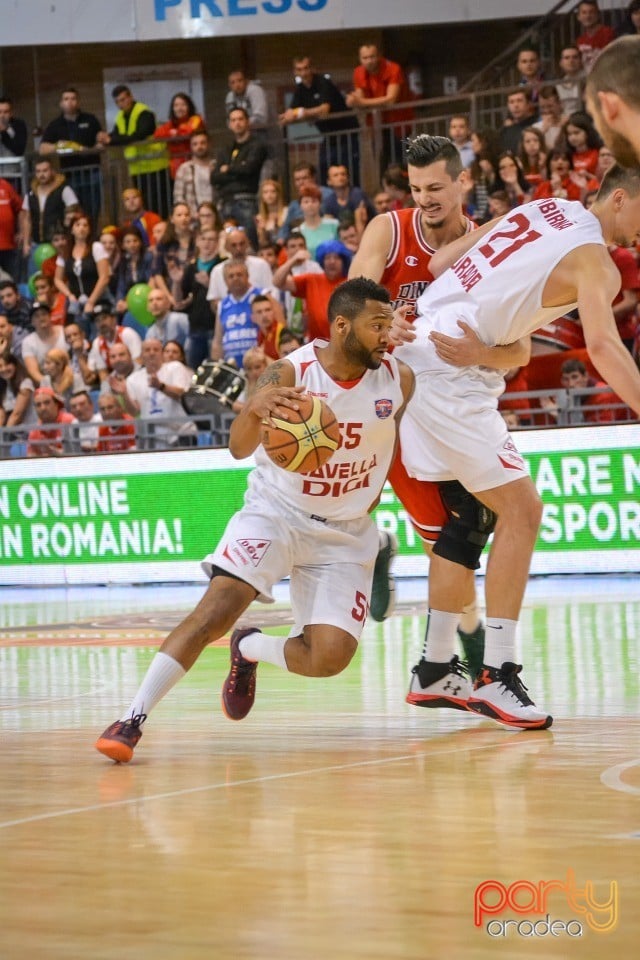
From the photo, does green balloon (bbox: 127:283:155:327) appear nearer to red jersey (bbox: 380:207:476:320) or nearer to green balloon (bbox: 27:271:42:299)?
green balloon (bbox: 27:271:42:299)

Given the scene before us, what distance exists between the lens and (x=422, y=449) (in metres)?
6.38

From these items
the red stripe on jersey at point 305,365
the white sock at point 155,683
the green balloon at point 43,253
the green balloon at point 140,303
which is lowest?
the white sock at point 155,683

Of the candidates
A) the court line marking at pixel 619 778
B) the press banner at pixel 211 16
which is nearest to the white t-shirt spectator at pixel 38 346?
the press banner at pixel 211 16

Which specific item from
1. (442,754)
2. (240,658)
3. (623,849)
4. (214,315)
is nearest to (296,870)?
(623,849)

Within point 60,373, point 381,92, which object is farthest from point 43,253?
point 381,92

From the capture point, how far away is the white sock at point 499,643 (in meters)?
5.96

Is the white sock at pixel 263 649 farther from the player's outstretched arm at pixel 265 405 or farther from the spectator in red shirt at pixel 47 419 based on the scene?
the spectator in red shirt at pixel 47 419

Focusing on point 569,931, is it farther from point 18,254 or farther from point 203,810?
point 18,254

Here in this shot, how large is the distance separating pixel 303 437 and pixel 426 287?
5.50 ft

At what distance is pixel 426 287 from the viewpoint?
6863mm

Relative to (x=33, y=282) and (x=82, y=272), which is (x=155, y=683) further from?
(x=33, y=282)

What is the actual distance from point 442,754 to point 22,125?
1807 cm

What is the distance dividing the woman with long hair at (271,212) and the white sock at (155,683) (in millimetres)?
12319

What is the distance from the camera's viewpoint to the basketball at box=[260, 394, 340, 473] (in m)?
5.41
